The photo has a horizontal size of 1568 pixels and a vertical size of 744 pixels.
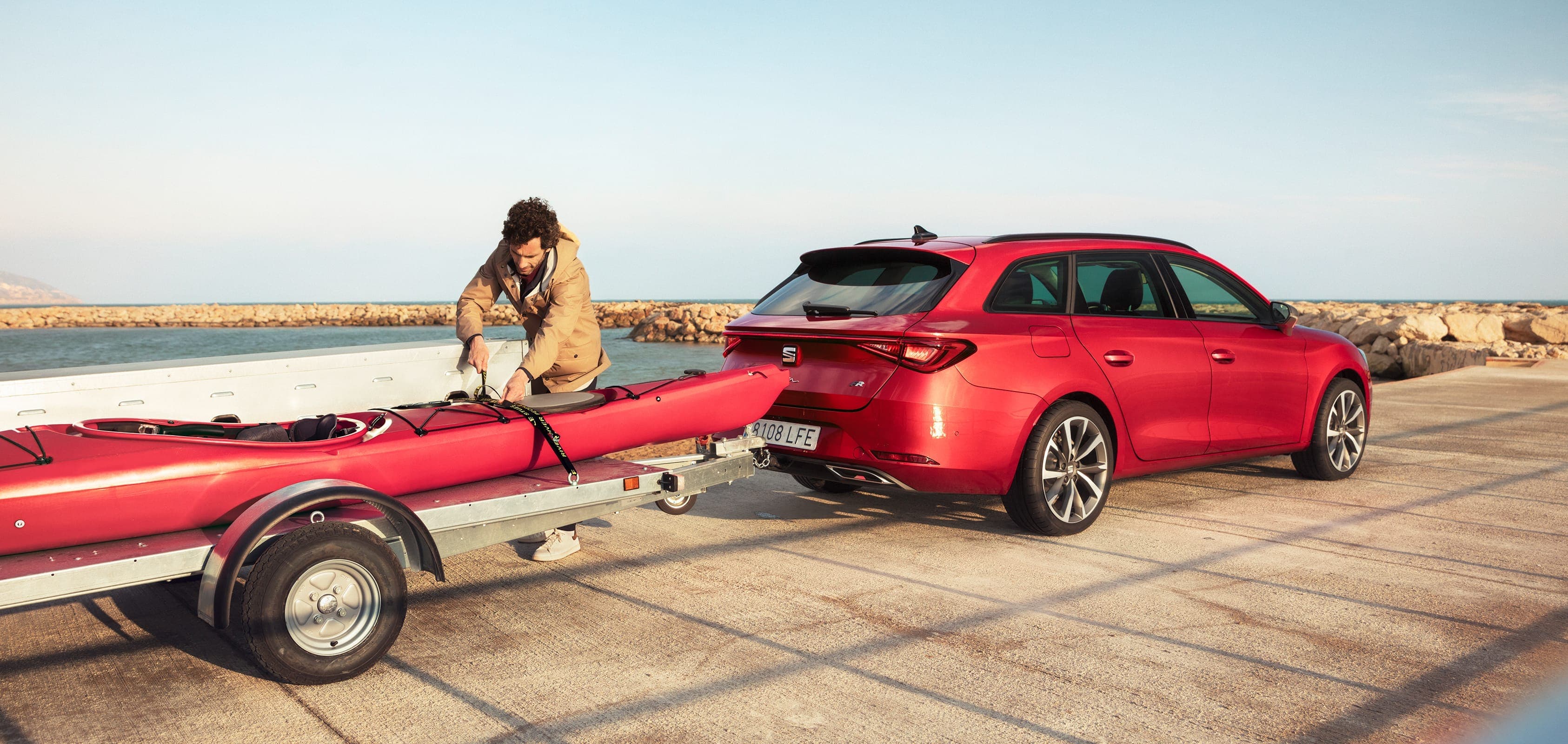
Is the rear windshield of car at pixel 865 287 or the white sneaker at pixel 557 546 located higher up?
the rear windshield of car at pixel 865 287

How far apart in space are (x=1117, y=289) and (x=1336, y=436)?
2.42 metres

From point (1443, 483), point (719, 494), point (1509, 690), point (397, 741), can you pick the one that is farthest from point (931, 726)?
point (1443, 483)

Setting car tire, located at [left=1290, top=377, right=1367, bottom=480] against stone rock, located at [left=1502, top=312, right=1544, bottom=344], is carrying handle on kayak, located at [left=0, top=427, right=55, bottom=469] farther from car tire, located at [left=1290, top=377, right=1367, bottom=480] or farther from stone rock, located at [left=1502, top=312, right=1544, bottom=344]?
stone rock, located at [left=1502, top=312, right=1544, bottom=344]

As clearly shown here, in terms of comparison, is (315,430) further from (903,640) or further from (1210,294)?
(1210,294)

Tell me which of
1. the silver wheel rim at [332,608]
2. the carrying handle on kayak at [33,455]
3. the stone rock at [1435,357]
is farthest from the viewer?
the stone rock at [1435,357]

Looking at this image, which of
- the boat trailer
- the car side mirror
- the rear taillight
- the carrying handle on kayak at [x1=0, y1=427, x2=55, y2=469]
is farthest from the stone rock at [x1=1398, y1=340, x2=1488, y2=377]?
the carrying handle on kayak at [x1=0, y1=427, x2=55, y2=469]

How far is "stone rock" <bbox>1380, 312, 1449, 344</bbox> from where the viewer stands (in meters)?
21.7

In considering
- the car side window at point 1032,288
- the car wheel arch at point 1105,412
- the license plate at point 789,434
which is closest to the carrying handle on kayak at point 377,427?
the license plate at point 789,434

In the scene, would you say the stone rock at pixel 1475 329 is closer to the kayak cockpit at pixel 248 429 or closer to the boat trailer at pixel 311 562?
the boat trailer at pixel 311 562

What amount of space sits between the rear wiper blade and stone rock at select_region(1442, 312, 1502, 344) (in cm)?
2250

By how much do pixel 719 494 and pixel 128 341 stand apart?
52.7 metres

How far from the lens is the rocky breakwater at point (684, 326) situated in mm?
46594

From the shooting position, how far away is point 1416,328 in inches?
864

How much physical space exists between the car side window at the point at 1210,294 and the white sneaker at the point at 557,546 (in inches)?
154
